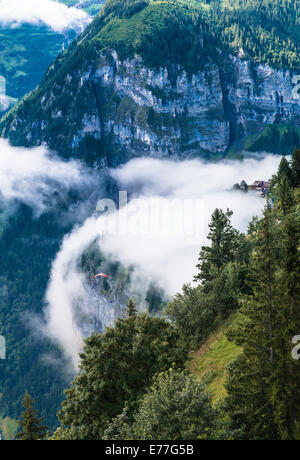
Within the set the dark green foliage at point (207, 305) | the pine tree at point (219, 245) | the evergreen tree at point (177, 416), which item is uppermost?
the pine tree at point (219, 245)

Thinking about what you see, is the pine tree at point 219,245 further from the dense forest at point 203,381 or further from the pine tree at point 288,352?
the pine tree at point 288,352

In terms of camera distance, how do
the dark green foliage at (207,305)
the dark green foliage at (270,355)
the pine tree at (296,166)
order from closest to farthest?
1. the dark green foliage at (270,355)
2. the dark green foliage at (207,305)
3. the pine tree at (296,166)

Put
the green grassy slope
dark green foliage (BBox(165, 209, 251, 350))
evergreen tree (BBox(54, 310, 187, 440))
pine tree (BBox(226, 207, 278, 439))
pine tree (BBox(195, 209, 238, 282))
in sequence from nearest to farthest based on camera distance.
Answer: pine tree (BBox(226, 207, 278, 439)) < evergreen tree (BBox(54, 310, 187, 440)) < the green grassy slope < dark green foliage (BBox(165, 209, 251, 350)) < pine tree (BBox(195, 209, 238, 282))

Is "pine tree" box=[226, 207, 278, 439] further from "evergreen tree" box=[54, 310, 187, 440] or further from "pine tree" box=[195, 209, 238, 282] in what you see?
"pine tree" box=[195, 209, 238, 282]

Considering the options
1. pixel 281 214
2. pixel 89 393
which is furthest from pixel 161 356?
pixel 281 214

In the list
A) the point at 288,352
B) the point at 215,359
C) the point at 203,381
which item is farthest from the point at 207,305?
the point at 288,352

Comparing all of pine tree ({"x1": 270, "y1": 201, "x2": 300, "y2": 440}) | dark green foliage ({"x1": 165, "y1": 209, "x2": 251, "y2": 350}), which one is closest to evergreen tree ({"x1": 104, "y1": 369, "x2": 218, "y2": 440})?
pine tree ({"x1": 270, "y1": 201, "x2": 300, "y2": 440})

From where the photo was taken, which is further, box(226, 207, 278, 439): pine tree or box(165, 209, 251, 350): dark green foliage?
box(165, 209, 251, 350): dark green foliage

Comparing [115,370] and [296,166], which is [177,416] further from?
[296,166]

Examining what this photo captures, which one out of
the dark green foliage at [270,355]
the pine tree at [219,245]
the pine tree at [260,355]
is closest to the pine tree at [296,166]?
the pine tree at [219,245]

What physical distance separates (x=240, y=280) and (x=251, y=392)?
33278mm

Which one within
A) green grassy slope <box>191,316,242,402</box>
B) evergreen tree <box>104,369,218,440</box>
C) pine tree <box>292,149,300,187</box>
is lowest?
evergreen tree <box>104,369,218,440</box>

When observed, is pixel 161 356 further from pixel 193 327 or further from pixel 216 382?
pixel 193 327

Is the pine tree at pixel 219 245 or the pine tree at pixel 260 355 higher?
the pine tree at pixel 219 245
